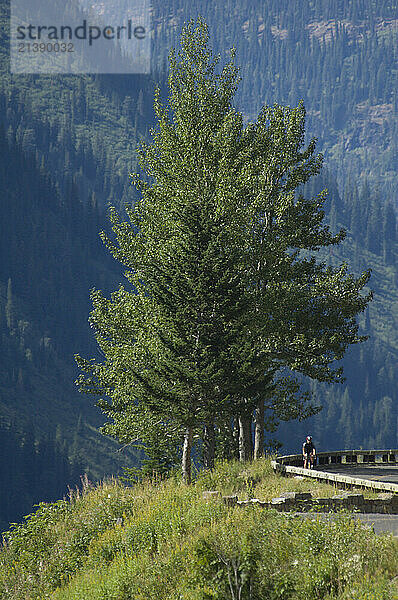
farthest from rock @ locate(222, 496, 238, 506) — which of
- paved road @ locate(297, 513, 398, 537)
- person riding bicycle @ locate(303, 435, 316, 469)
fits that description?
person riding bicycle @ locate(303, 435, 316, 469)

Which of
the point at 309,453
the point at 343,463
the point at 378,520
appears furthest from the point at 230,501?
the point at 343,463

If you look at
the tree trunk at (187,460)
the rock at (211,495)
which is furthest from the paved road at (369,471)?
the rock at (211,495)

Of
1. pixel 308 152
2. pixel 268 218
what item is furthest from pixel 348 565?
pixel 308 152

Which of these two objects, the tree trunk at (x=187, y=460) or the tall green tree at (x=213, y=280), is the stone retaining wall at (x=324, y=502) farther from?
the tall green tree at (x=213, y=280)

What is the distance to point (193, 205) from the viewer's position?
2348cm

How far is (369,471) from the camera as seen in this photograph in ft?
89.6

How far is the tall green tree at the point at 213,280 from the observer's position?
2234cm

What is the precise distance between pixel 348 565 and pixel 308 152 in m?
21.6

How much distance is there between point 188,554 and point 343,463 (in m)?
19.0

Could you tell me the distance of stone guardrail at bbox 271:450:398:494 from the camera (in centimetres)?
2020

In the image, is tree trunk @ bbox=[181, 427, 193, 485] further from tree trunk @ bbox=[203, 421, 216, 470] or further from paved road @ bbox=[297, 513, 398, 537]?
paved road @ bbox=[297, 513, 398, 537]

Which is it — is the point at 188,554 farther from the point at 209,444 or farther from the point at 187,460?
the point at 209,444

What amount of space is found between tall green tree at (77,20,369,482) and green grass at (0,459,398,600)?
4417 millimetres

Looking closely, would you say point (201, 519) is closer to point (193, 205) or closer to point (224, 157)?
point (193, 205)
